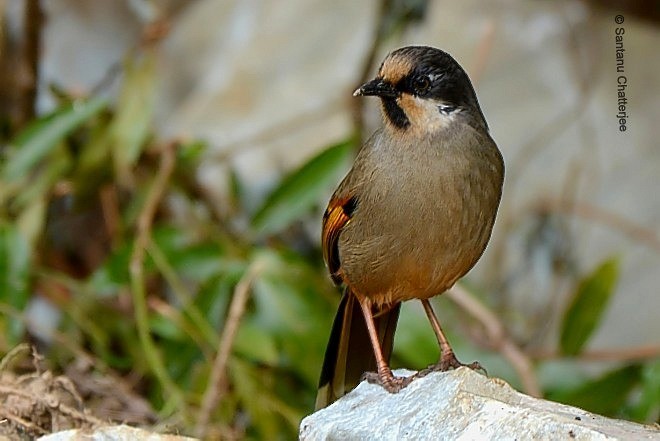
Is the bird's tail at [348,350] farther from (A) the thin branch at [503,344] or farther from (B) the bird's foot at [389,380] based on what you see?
(A) the thin branch at [503,344]

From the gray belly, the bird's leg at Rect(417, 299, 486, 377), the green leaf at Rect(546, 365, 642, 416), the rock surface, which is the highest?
the gray belly

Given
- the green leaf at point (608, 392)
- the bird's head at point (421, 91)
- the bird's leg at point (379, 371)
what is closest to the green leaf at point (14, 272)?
the bird's leg at point (379, 371)

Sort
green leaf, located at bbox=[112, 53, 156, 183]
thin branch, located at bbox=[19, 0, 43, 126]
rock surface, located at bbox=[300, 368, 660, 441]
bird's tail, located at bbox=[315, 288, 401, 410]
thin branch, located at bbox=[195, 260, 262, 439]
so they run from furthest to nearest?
thin branch, located at bbox=[19, 0, 43, 126] → green leaf, located at bbox=[112, 53, 156, 183] → thin branch, located at bbox=[195, 260, 262, 439] → bird's tail, located at bbox=[315, 288, 401, 410] → rock surface, located at bbox=[300, 368, 660, 441]

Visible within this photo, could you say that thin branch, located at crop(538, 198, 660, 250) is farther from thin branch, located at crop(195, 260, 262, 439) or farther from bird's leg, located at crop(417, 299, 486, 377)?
bird's leg, located at crop(417, 299, 486, 377)

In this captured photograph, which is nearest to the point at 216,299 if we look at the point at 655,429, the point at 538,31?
the point at 655,429

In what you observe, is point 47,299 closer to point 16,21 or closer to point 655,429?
point 16,21

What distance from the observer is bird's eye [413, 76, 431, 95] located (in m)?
2.15

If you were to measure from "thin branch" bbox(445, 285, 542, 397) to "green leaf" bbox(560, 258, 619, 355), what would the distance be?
145 mm

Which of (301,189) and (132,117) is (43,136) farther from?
(301,189)

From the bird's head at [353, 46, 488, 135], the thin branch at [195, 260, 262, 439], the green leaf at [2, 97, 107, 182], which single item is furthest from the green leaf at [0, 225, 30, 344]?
the bird's head at [353, 46, 488, 135]

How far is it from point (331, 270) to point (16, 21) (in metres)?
2.67

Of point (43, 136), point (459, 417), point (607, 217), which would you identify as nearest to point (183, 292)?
point (43, 136)

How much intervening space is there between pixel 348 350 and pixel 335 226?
0.33 metres

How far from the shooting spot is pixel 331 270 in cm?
245
